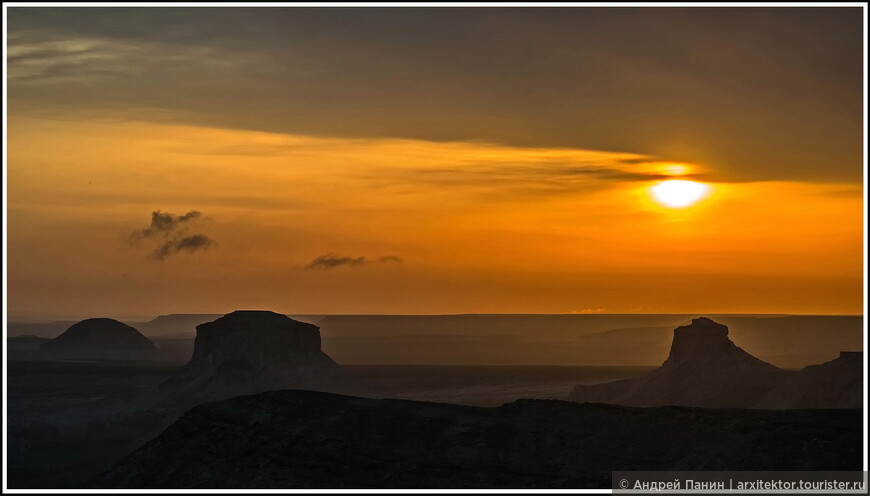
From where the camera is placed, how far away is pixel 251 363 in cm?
16188

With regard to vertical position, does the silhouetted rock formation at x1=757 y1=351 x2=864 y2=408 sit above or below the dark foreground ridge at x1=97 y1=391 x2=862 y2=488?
above

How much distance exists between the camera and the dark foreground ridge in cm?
5819

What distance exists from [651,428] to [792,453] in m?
7.94

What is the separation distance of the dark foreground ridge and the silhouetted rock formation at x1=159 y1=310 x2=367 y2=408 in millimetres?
84782

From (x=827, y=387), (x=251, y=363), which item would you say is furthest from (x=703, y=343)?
(x=251, y=363)

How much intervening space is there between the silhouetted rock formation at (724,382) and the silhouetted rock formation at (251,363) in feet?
132

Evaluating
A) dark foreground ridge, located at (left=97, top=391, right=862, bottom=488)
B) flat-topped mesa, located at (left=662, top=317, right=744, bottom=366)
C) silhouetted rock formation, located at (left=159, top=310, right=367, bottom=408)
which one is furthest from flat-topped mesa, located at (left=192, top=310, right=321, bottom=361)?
dark foreground ridge, located at (left=97, top=391, right=862, bottom=488)

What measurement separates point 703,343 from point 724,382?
569 inches

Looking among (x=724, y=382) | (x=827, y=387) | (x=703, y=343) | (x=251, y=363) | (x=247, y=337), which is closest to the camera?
(x=827, y=387)

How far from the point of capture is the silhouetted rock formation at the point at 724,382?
118338mm

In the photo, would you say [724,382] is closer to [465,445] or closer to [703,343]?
[703,343]

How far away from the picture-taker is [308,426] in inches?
2655

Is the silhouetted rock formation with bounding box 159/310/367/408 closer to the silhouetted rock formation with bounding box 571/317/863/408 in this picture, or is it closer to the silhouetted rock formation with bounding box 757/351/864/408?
the silhouetted rock formation with bounding box 571/317/863/408

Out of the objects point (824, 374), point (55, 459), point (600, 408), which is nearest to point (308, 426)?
point (600, 408)
